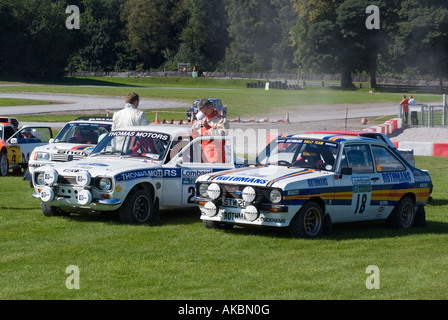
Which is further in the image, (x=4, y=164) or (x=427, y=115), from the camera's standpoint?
(x=427, y=115)

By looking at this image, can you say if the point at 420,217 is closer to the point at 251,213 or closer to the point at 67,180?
the point at 251,213

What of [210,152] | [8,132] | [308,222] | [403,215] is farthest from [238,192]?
[8,132]

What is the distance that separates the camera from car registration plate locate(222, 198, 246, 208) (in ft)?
33.9

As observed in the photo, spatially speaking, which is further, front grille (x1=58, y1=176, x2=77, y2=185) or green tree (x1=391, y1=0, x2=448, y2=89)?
green tree (x1=391, y1=0, x2=448, y2=89)

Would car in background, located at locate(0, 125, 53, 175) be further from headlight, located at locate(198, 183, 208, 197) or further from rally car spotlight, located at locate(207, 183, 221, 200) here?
rally car spotlight, located at locate(207, 183, 221, 200)

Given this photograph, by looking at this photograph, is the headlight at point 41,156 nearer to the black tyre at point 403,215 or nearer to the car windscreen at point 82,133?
the car windscreen at point 82,133

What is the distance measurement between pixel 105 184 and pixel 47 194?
898 mm

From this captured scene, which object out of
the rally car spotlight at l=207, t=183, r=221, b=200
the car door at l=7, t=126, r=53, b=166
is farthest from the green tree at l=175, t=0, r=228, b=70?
the rally car spotlight at l=207, t=183, r=221, b=200

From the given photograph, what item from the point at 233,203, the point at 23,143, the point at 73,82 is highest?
the point at 73,82

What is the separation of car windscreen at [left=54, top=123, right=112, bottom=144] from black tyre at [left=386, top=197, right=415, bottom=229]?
754 centimetres

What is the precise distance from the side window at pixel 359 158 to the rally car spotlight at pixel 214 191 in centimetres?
195

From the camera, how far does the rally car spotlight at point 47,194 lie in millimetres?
11203

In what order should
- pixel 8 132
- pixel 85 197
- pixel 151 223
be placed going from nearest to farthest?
pixel 85 197, pixel 151 223, pixel 8 132

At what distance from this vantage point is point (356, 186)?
10.9 meters
